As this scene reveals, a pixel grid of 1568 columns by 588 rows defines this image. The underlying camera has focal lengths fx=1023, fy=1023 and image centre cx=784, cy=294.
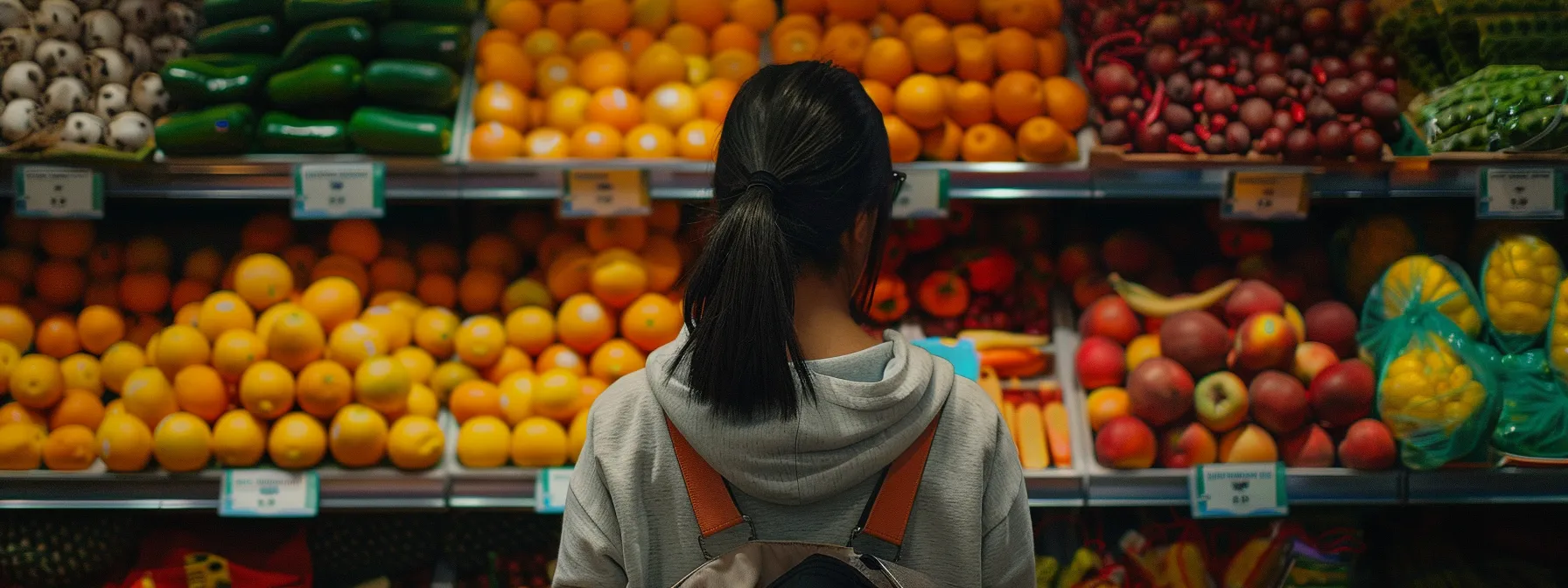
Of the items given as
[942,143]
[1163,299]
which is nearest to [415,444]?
[942,143]

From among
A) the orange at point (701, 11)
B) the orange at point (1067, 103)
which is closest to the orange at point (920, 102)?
the orange at point (1067, 103)

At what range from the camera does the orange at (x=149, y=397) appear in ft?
6.49

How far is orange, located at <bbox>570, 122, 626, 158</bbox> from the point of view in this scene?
2084mm

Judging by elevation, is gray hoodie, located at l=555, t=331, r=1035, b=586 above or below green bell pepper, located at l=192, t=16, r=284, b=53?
below

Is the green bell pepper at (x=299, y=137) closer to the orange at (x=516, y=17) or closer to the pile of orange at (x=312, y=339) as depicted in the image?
the pile of orange at (x=312, y=339)

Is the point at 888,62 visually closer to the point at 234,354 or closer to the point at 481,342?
the point at 481,342

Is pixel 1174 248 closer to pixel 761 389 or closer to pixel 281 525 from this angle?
pixel 761 389

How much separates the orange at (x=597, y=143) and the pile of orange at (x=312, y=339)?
0.77 feet

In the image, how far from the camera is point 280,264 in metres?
2.18

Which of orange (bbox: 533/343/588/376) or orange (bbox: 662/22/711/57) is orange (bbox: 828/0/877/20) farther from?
orange (bbox: 533/343/588/376)

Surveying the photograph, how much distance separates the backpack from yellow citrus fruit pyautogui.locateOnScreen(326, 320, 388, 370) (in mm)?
1160

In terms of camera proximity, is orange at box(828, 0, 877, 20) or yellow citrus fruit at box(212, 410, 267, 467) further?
orange at box(828, 0, 877, 20)

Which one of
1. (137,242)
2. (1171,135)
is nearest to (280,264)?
(137,242)

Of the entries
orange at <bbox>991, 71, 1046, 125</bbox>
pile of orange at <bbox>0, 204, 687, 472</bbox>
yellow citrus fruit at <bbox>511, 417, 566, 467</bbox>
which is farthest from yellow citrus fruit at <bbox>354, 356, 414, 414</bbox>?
orange at <bbox>991, 71, 1046, 125</bbox>
